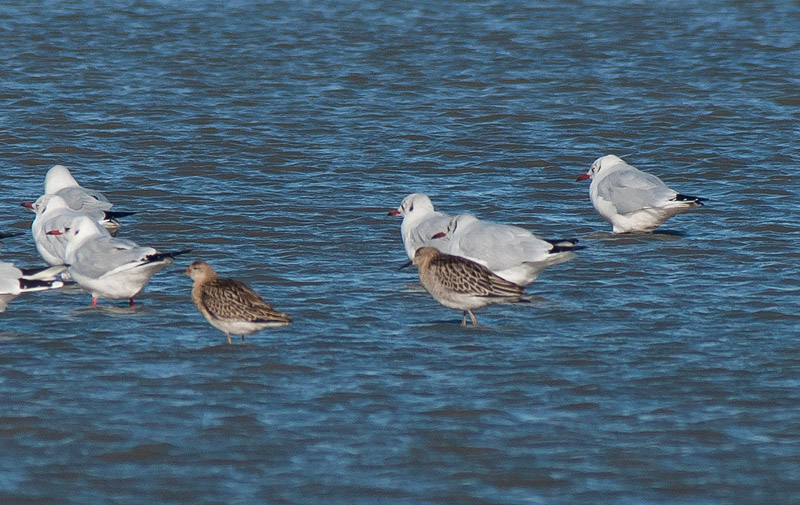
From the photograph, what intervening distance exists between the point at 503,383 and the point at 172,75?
15889 mm

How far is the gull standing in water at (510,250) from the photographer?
11305mm

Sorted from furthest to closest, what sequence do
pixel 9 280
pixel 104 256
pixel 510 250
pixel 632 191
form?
1. pixel 632 191
2. pixel 510 250
3. pixel 104 256
4. pixel 9 280

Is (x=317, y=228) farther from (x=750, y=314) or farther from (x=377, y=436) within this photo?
(x=377, y=436)

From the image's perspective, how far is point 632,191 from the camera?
1412cm

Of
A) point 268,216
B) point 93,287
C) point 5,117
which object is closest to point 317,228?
point 268,216

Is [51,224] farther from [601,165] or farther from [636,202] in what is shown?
[601,165]

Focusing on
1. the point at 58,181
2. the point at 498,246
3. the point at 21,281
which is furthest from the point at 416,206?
the point at 21,281

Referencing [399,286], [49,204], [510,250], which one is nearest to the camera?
[510,250]

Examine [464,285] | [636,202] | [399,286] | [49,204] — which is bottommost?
[399,286]

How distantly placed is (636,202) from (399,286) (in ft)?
10.7

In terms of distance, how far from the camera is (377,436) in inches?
320

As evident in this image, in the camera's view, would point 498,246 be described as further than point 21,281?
Yes

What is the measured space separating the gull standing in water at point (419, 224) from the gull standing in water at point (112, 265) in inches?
99.3

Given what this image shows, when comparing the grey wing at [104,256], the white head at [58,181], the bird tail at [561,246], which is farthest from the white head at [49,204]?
the bird tail at [561,246]
